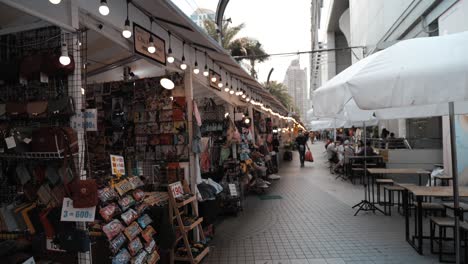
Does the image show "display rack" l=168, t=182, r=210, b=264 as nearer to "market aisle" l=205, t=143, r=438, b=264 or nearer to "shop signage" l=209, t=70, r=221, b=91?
"market aisle" l=205, t=143, r=438, b=264

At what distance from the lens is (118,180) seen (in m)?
3.63

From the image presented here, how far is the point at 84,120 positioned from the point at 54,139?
0.31 m

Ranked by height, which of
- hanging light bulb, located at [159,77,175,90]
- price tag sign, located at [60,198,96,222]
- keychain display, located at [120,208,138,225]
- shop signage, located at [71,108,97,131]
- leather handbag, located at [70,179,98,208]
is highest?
hanging light bulb, located at [159,77,175,90]

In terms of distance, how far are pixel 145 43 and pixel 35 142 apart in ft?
6.30

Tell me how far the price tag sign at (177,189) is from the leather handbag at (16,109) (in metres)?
2.12

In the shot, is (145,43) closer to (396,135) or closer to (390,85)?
(390,85)

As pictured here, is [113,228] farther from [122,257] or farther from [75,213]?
[75,213]

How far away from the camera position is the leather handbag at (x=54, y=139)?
2807mm

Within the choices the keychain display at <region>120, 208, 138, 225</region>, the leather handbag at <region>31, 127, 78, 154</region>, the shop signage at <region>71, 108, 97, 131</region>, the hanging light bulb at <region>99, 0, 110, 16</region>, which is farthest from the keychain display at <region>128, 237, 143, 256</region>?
the hanging light bulb at <region>99, 0, 110, 16</region>

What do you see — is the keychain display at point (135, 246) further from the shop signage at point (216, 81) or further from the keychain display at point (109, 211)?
the shop signage at point (216, 81)

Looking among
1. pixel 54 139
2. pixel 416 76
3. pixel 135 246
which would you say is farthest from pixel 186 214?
pixel 416 76

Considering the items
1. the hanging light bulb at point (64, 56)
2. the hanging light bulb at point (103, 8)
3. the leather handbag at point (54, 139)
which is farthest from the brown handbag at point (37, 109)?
the hanging light bulb at point (103, 8)

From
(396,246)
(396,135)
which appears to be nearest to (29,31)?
(396,246)

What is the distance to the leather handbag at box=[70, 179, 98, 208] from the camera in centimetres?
280
